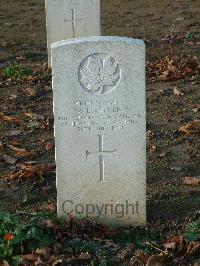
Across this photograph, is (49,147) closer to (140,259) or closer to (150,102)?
(150,102)

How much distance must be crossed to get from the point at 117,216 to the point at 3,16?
32.2 feet

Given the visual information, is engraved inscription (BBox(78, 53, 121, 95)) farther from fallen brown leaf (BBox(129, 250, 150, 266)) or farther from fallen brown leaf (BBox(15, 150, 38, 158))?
fallen brown leaf (BBox(15, 150, 38, 158))

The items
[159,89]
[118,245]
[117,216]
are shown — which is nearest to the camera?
[118,245]

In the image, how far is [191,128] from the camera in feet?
23.5

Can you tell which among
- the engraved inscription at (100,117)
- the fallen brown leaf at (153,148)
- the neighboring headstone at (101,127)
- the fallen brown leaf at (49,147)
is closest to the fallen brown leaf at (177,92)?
the fallen brown leaf at (153,148)

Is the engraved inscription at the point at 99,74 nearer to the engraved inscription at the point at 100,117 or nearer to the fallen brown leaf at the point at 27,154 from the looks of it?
the engraved inscription at the point at 100,117

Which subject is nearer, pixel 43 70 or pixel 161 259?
pixel 161 259

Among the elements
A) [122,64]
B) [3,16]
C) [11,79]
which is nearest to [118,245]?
[122,64]

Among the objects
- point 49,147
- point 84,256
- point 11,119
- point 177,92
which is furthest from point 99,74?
point 177,92

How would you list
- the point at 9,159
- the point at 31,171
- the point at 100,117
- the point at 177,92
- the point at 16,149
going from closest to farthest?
the point at 100,117
the point at 31,171
the point at 9,159
the point at 16,149
the point at 177,92

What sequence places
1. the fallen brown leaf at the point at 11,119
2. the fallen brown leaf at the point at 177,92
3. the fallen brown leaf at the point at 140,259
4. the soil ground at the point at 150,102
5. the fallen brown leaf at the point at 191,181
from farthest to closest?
1. the fallen brown leaf at the point at 177,92
2. the fallen brown leaf at the point at 11,119
3. the fallen brown leaf at the point at 191,181
4. the soil ground at the point at 150,102
5. the fallen brown leaf at the point at 140,259

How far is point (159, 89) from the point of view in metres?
8.68

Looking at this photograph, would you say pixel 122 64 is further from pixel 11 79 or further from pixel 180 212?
pixel 11 79

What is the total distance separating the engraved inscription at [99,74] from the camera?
15.5 ft
